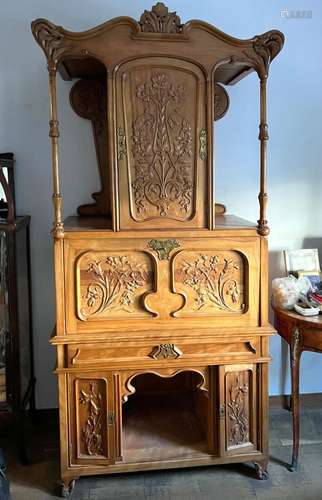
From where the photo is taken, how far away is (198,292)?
2.30 metres

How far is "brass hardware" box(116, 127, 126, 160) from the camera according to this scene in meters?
2.16

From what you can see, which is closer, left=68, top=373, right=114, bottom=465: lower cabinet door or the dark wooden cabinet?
left=68, top=373, right=114, bottom=465: lower cabinet door

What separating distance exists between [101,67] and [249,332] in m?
1.44

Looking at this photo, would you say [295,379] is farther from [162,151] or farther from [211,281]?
[162,151]

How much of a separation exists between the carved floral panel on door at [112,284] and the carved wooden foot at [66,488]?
2.52 feet

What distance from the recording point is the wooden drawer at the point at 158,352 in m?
2.25

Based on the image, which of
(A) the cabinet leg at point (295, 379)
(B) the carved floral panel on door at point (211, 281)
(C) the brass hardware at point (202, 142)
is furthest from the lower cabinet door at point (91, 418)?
(C) the brass hardware at point (202, 142)

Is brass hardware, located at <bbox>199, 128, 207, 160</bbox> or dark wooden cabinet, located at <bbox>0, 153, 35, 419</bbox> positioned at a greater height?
brass hardware, located at <bbox>199, 128, 207, 160</bbox>

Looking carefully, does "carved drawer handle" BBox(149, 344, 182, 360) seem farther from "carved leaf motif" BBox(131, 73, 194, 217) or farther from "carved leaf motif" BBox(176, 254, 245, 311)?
"carved leaf motif" BBox(131, 73, 194, 217)

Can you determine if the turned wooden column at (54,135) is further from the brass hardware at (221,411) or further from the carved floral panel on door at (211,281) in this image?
the brass hardware at (221,411)

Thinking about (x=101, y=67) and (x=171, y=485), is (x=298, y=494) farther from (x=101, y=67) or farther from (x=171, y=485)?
(x=101, y=67)

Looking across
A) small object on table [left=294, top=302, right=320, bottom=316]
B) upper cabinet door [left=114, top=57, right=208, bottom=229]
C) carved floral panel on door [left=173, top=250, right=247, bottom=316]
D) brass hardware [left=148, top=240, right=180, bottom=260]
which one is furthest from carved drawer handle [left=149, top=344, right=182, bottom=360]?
small object on table [left=294, top=302, right=320, bottom=316]

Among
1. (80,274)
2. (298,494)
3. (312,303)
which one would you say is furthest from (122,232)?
(298,494)

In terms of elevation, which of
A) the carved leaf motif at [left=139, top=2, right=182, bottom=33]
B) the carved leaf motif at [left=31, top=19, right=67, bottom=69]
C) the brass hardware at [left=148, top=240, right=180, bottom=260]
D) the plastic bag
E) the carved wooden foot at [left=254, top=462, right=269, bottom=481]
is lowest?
the carved wooden foot at [left=254, top=462, right=269, bottom=481]
